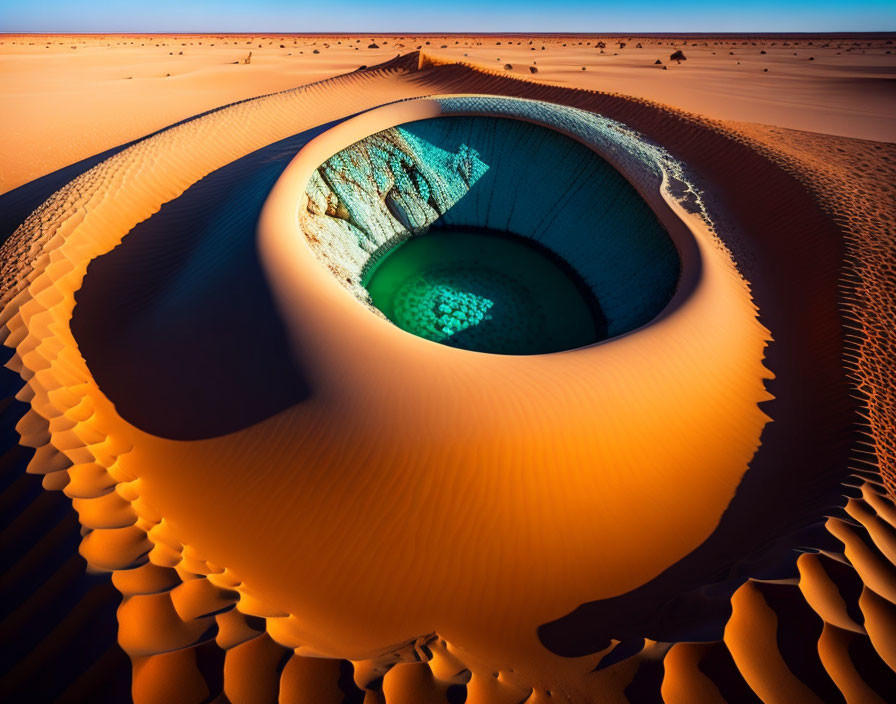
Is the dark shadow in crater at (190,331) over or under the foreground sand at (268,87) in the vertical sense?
under

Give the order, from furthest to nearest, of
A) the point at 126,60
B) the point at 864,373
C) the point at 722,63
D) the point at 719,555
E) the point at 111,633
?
1. the point at 722,63
2. the point at 126,60
3. the point at 864,373
4. the point at 719,555
5. the point at 111,633

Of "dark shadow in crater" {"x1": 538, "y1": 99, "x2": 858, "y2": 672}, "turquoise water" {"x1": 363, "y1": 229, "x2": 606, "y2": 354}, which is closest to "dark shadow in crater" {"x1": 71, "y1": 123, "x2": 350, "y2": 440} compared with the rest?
"turquoise water" {"x1": 363, "y1": 229, "x2": 606, "y2": 354}

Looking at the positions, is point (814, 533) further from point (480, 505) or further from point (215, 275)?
point (215, 275)

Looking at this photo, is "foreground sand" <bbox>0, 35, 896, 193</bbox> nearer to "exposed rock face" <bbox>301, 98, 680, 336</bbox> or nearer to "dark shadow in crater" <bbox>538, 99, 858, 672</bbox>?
"exposed rock face" <bbox>301, 98, 680, 336</bbox>

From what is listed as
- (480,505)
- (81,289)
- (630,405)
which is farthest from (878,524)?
(81,289)

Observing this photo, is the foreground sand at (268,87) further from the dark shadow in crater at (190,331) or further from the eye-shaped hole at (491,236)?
the eye-shaped hole at (491,236)

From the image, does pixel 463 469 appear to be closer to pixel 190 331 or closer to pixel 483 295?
pixel 190 331

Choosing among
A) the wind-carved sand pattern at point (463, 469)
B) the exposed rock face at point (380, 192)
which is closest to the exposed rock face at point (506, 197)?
the exposed rock face at point (380, 192)
